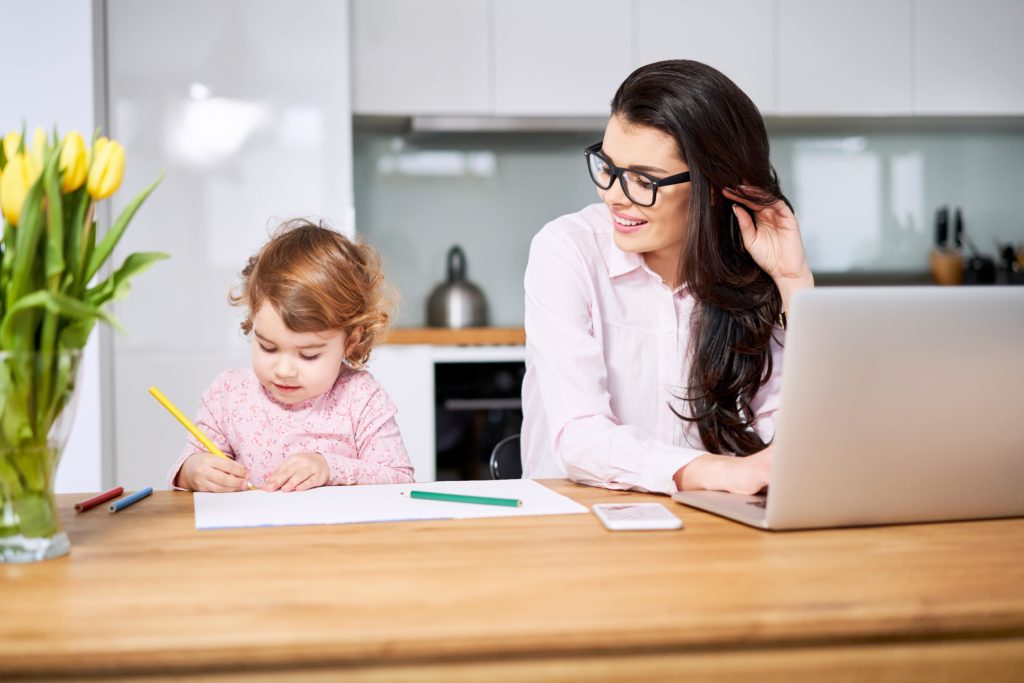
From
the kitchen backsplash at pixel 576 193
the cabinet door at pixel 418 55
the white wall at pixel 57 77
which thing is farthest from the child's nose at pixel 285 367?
the kitchen backsplash at pixel 576 193

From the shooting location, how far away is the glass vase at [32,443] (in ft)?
2.67

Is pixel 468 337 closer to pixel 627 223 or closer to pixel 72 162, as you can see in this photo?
pixel 627 223

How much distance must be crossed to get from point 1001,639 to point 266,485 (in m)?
0.85

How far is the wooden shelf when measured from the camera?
3.00m

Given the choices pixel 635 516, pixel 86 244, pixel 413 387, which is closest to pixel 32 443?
pixel 86 244

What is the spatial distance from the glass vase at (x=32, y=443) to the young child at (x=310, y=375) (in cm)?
55

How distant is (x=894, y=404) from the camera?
0.91m

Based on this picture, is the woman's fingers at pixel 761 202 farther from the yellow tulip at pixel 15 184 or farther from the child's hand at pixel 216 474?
the yellow tulip at pixel 15 184

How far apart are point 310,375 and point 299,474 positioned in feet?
0.93

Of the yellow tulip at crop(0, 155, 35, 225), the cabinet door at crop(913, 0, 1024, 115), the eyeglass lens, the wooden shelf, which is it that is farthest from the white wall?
the cabinet door at crop(913, 0, 1024, 115)

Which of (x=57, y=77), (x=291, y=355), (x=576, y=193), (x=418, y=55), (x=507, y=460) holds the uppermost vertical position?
(x=418, y=55)

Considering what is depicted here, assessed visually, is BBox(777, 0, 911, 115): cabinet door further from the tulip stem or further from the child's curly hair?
the tulip stem

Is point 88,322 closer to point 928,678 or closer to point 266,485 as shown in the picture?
point 266,485

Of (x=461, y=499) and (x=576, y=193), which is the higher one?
(x=576, y=193)
